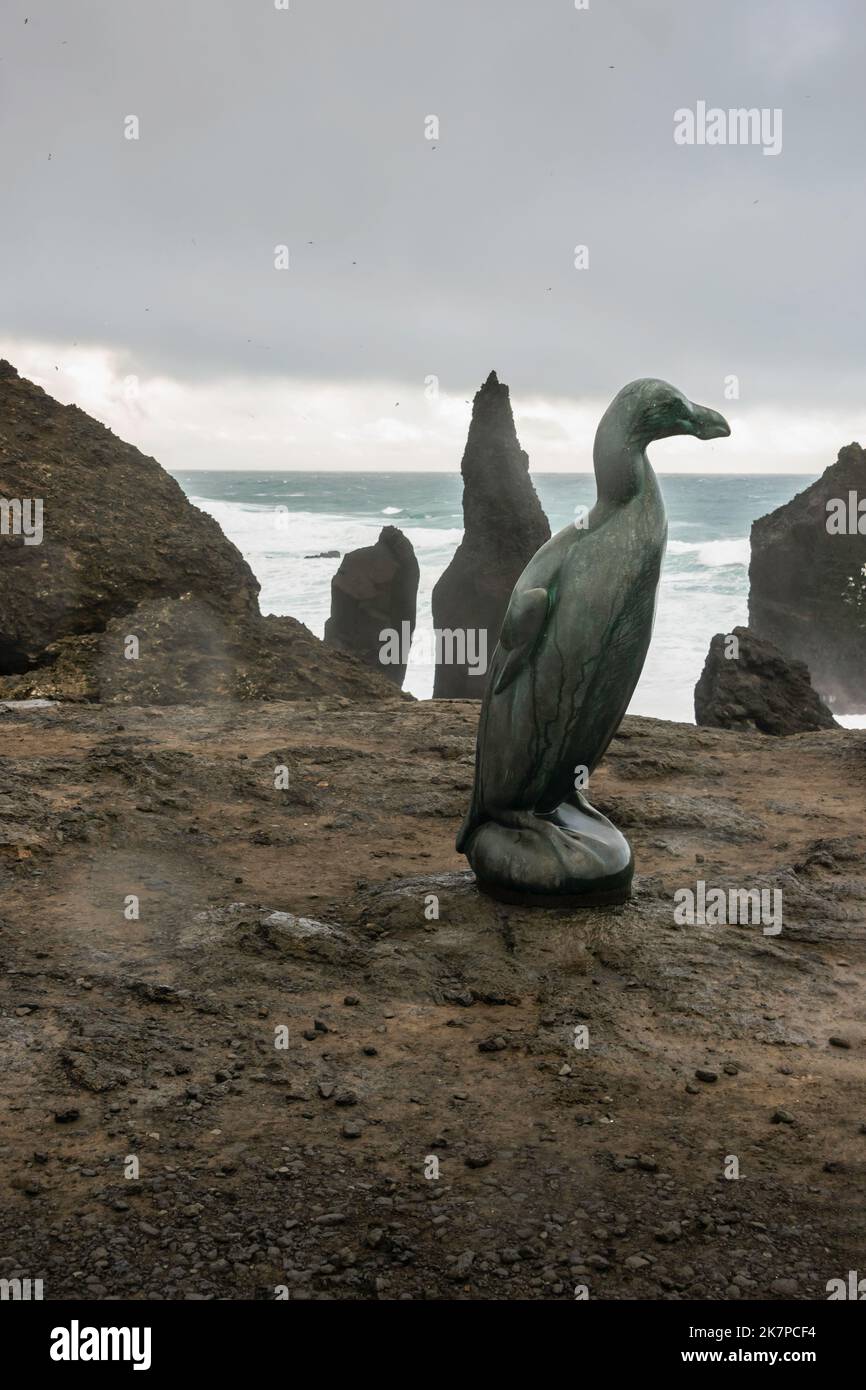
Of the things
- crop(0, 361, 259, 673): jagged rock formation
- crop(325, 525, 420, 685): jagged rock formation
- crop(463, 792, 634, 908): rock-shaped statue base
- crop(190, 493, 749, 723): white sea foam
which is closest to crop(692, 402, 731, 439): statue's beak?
crop(463, 792, 634, 908): rock-shaped statue base

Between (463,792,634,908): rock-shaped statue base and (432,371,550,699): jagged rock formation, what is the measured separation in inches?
737

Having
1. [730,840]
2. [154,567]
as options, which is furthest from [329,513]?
[730,840]

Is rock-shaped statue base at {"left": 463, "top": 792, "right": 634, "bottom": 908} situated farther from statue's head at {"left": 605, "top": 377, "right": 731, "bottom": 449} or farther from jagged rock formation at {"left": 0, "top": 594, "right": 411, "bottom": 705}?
jagged rock formation at {"left": 0, "top": 594, "right": 411, "bottom": 705}

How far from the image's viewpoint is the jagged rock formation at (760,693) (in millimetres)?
11930

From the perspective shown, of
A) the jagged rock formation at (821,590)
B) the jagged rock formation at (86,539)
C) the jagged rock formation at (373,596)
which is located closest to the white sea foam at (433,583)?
the jagged rock formation at (821,590)

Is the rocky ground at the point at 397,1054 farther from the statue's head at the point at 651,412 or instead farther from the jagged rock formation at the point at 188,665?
the jagged rock formation at the point at 188,665

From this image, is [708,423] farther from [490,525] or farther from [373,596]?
[490,525]

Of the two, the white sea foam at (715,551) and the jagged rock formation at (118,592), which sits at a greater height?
the white sea foam at (715,551)

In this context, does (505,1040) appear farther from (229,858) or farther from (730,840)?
(730,840)

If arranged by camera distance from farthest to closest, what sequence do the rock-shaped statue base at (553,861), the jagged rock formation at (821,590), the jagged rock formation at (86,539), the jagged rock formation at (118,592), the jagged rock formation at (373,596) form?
the jagged rock formation at (821,590), the jagged rock formation at (373,596), the jagged rock formation at (86,539), the jagged rock formation at (118,592), the rock-shaped statue base at (553,861)

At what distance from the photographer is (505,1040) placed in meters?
4.60

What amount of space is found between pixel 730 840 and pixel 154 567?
25.3 feet

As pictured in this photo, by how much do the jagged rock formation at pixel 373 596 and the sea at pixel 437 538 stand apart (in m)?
1.91

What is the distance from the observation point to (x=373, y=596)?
75.7ft
